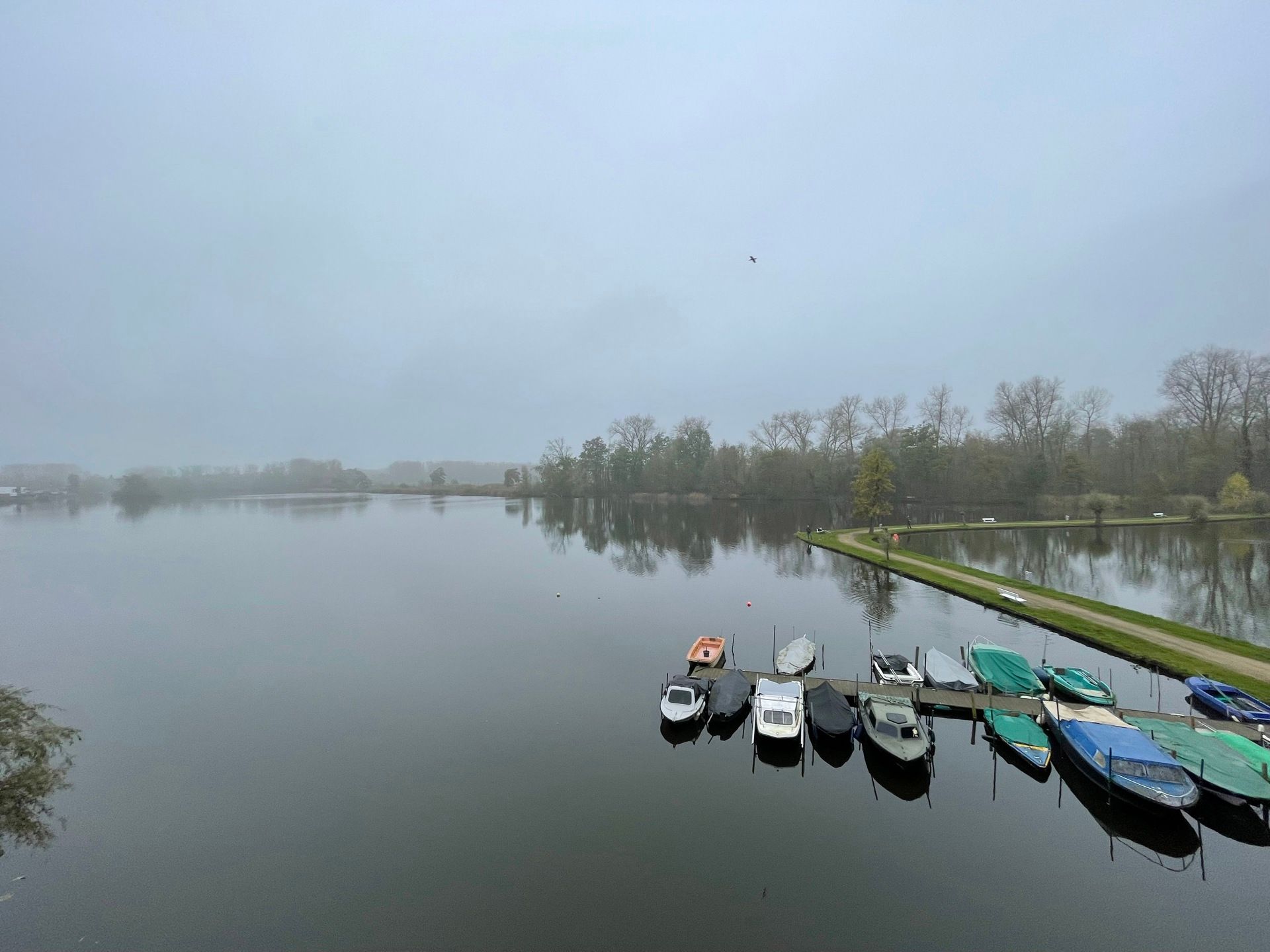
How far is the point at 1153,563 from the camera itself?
37781 millimetres

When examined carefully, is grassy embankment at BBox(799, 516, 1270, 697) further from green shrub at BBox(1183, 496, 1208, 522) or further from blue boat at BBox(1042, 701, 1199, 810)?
green shrub at BBox(1183, 496, 1208, 522)

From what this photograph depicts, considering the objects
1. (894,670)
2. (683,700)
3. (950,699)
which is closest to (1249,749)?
(950,699)

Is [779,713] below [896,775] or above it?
above

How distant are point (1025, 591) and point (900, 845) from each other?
23.5 meters

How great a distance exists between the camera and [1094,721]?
1401cm

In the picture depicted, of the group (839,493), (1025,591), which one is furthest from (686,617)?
(839,493)

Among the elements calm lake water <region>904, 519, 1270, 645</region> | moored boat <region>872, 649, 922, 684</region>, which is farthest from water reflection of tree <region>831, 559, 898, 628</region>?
calm lake water <region>904, 519, 1270, 645</region>

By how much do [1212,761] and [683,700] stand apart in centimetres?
1231

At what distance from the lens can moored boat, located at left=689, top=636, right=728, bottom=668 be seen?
20.5 metres

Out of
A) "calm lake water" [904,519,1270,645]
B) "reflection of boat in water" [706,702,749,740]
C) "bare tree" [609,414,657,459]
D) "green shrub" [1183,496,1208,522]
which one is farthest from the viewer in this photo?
"bare tree" [609,414,657,459]

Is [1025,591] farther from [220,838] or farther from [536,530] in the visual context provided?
[536,530]

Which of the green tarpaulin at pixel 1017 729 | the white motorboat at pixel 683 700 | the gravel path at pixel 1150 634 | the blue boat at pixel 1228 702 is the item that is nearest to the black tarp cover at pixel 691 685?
the white motorboat at pixel 683 700

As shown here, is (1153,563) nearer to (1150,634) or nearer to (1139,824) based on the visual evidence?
(1150,634)

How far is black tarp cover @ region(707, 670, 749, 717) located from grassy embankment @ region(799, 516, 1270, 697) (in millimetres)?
14645
